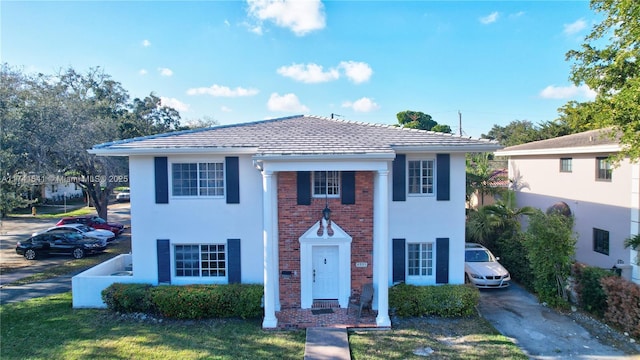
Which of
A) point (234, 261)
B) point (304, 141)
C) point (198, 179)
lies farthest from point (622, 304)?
point (198, 179)

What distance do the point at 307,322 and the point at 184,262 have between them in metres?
4.81

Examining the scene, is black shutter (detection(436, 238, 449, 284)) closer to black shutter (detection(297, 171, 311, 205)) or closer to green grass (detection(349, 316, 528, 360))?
green grass (detection(349, 316, 528, 360))

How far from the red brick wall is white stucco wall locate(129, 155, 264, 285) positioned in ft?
2.91

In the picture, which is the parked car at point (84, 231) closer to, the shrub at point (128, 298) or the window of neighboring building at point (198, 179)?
the shrub at point (128, 298)

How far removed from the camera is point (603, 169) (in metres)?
15.5

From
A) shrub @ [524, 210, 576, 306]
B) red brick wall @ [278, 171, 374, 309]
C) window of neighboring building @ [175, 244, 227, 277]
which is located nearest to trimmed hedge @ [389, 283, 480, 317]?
red brick wall @ [278, 171, 374, 309]

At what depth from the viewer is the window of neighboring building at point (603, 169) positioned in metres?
15.1

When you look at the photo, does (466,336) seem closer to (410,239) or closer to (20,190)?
(410,239)

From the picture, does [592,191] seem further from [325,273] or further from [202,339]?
[202,339]

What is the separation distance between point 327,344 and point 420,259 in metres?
4.54

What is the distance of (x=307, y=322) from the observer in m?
10.3

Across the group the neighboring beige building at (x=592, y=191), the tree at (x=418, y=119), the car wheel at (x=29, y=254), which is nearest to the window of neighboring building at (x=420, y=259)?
the neighboring beige building at (x=592, y=191)

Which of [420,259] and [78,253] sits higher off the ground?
[420,259]

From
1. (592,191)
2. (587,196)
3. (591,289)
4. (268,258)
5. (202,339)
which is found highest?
(592,191)
